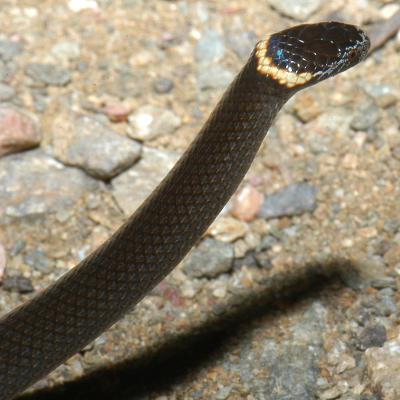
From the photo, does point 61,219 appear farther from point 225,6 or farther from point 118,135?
point 225,6

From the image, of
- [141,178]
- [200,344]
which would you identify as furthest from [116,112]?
[200,344]

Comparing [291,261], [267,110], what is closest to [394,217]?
[291,261]

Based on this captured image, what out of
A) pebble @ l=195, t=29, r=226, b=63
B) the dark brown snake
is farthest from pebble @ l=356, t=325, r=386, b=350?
pebble @ l=195, t=29, r=226, b=63

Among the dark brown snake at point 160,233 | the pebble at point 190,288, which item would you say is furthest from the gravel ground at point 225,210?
the dark brown snake at point 160,233

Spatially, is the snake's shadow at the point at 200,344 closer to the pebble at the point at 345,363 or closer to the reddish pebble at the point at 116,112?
the pebble at the point at 345,363

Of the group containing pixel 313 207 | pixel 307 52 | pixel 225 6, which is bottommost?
pixel 313 207
